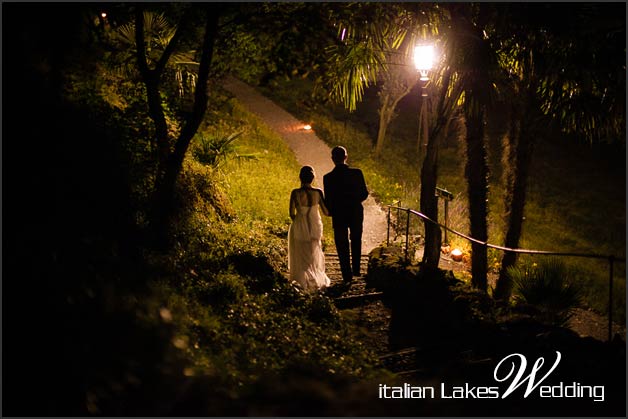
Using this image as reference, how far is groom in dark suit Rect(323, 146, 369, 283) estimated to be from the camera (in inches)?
313

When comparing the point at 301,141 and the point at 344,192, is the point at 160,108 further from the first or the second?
the point at 301,141

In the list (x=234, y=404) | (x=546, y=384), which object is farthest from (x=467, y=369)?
(x=234, y=404)

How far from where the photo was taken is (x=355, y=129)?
933 inches

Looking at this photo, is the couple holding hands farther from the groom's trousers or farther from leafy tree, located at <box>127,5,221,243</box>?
leafy tree, located at <box>127,5,221,243</box>

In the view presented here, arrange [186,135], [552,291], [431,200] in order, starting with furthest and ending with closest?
1. [431,200]
2. [186,135]
3. [552,291]

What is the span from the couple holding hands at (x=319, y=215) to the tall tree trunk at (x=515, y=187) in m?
2.97

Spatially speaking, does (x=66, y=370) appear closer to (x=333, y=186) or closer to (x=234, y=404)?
(x=234, y=404)

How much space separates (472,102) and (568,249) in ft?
30.5

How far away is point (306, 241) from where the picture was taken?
817 cm

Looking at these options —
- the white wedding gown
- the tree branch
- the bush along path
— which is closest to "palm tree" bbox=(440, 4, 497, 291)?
the bush along path

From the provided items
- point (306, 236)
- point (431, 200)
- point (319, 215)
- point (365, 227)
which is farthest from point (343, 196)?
point (365, 227)

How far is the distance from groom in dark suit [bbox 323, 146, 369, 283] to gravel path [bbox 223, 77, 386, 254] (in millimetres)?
3629

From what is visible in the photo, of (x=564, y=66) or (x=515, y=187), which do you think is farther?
(x=515, y=187)

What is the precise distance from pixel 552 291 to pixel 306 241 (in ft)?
10.2
